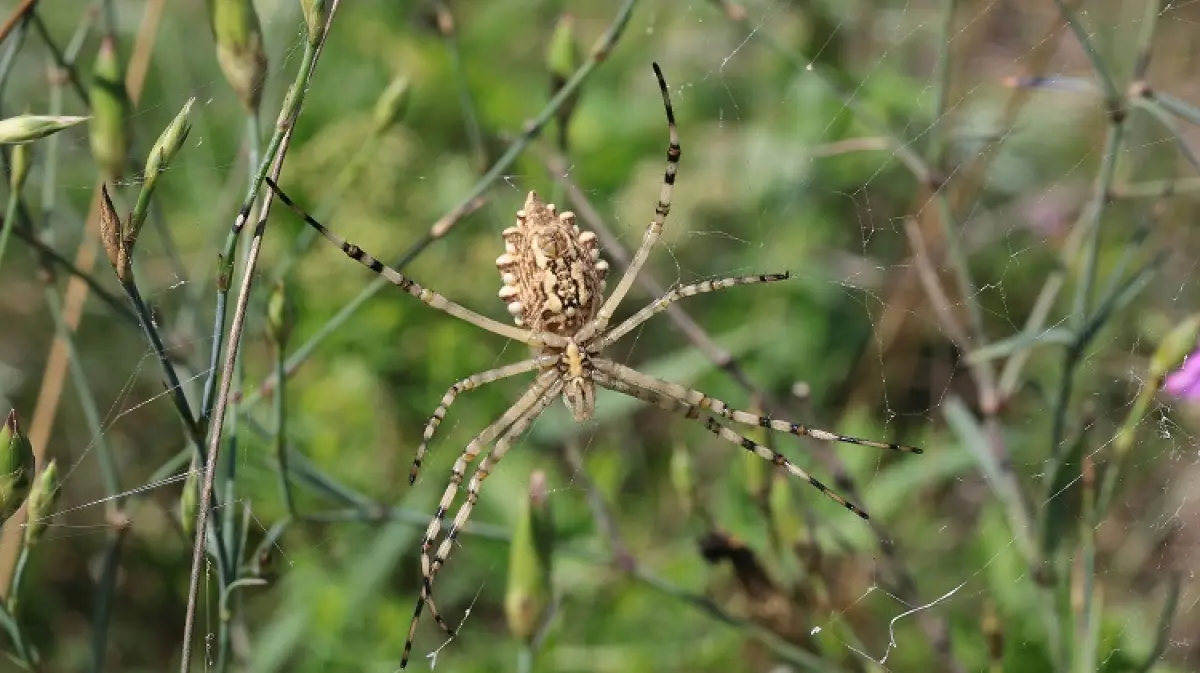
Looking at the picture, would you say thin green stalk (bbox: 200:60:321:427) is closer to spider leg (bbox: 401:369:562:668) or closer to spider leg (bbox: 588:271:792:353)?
spider leg (bbox: 401:369:562:668)

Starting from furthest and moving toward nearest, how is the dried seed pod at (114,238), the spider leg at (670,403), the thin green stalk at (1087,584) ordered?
the spider leg at (670,403)
the thin green stalk at (1087,584)
the dried seed pod at (114,238)

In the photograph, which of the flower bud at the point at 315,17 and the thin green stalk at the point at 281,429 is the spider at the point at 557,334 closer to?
the thin green stalk at the point at 281,429

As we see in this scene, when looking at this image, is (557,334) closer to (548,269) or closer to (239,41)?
(548,269)

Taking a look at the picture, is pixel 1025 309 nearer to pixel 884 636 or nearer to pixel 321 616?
pixel 884 636

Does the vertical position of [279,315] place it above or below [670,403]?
below

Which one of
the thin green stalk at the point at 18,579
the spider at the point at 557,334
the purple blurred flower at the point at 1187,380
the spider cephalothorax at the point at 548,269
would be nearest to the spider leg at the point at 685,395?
the spider at the point at 557,334

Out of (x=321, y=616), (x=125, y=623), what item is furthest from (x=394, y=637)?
(x=125, y=623)

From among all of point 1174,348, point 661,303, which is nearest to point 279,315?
point 661,303
